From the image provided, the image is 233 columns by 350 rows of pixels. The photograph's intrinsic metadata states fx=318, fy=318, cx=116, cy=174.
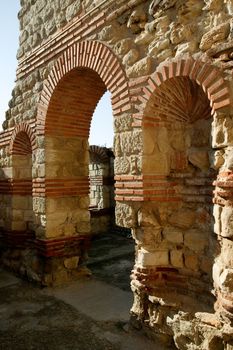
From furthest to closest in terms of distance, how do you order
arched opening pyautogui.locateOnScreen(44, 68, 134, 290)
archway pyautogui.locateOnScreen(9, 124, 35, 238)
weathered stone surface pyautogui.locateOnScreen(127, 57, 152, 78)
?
archway pyautogui.locateOnScreen(9, 124, 35, 238) → arched opening pyautogui.locateOnScreen(44, 68, 134, 290) → weathered stone surface pyautogui.locateOnScreen(127, 57, 152, 78)

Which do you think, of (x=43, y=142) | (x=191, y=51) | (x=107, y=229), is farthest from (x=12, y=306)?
(x=107, y=229)

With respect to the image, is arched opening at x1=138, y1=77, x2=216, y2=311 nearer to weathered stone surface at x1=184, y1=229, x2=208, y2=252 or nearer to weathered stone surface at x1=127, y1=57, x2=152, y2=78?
weathered stone surface at x1=184, y1=229, x2=208, y2=252

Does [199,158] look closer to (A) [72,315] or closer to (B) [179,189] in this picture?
(B) [179,189]

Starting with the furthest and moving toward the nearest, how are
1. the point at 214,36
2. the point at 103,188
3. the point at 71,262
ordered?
the point at 103,188
the point at 71,262
the point at 214,36

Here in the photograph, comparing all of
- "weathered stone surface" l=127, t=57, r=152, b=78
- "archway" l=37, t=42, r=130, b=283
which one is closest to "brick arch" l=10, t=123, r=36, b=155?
"archway" l=37, t=42, r=130, b=283

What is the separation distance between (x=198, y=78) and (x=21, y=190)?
428cm

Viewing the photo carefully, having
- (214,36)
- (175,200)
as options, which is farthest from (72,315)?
(214,36)

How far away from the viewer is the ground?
3.47m

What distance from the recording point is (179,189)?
3.49 meters

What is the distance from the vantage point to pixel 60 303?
14.9ft

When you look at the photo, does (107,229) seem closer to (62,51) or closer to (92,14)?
(62,51)

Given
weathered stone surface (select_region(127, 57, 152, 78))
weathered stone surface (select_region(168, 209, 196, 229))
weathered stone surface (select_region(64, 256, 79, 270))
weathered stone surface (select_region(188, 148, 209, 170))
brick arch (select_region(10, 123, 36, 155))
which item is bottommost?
weathered stone surface (select_region(64, 256, 79, 270))

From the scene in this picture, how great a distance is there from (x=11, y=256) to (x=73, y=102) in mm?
3207

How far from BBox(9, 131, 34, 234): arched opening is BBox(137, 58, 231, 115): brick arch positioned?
3.38 metres
